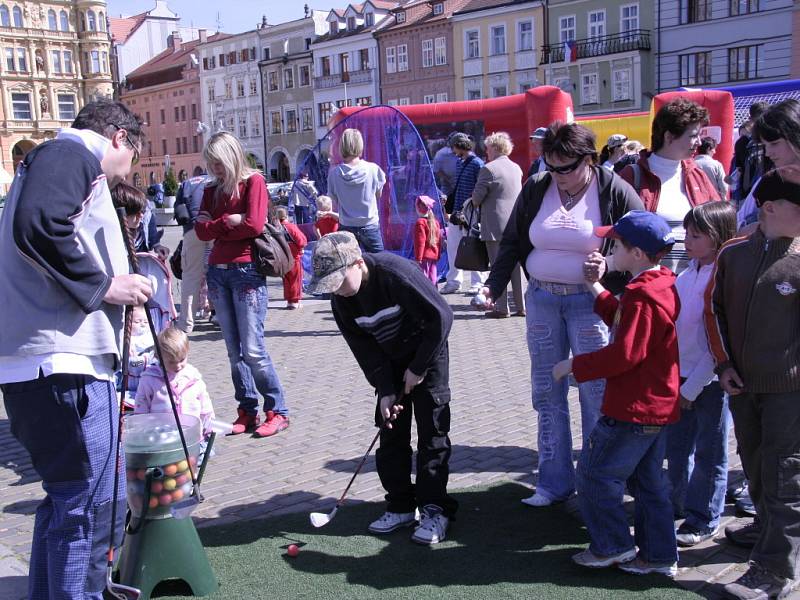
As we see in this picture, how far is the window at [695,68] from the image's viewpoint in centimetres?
3975

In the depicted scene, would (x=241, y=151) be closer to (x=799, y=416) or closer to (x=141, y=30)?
(x=799, y=416)

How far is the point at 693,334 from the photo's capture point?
380 cm

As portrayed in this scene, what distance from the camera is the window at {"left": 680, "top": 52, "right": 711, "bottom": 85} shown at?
39750 millimetres

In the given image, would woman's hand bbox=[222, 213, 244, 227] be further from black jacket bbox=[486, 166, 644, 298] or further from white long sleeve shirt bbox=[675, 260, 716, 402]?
white long sleeve shirt bbox=[675, 260, 716, 402]

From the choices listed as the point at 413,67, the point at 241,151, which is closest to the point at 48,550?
the point at 241,151

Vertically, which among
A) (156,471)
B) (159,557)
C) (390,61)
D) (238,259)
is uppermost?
(390,61)

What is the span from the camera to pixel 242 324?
5.64 meters

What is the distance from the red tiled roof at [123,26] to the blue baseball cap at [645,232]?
91.7m

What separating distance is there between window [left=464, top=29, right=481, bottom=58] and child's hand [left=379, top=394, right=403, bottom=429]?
4879cm

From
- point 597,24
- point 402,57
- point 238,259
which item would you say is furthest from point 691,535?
point 402,57

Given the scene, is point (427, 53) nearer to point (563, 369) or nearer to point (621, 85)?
point (621, 85)

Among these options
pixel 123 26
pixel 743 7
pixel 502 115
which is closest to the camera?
pixel 502 115

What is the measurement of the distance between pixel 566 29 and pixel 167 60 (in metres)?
49.2

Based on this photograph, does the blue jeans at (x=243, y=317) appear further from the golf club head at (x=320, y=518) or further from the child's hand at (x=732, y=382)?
the child's hand at (x=732, y=382)
